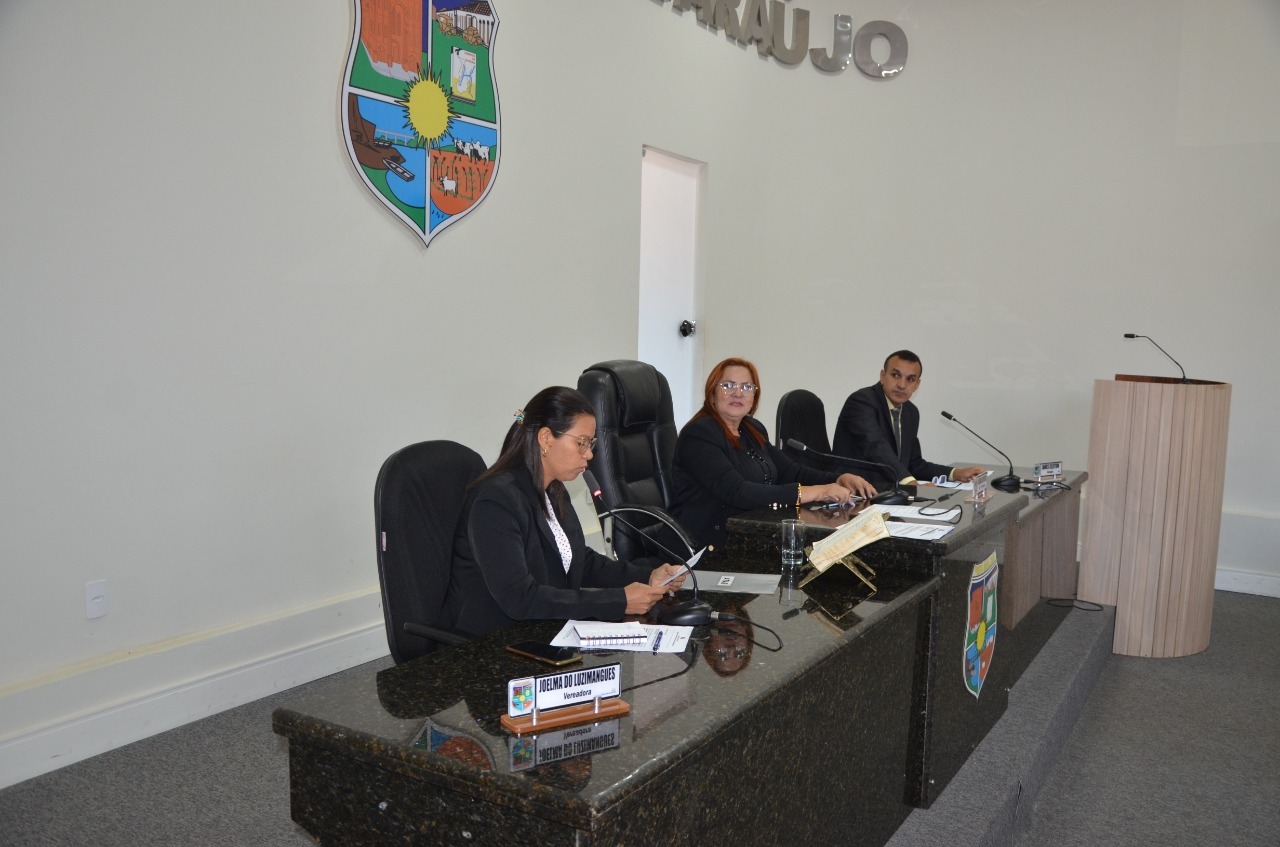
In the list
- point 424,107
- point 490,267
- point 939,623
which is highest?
point 424,107

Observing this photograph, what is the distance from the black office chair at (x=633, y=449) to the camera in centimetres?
306

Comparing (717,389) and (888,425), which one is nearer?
(717,389)

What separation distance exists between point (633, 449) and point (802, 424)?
1137 mm

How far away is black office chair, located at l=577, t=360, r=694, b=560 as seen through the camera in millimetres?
3059

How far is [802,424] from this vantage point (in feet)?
13.4

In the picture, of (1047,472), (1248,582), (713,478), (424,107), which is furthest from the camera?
(1248,582)

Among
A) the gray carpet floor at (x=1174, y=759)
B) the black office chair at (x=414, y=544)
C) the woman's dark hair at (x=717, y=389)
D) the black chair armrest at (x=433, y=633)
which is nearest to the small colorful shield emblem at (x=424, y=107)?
the woman's dark hair at (x=717, y=389)

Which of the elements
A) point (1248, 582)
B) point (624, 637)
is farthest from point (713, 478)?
point (1248, 582)

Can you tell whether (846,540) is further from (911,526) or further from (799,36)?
(799,36)

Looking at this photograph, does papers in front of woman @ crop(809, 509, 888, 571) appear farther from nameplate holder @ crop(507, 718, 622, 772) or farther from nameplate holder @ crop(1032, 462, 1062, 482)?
nameplate holder @ crop(1032, 462, 1062, 482)

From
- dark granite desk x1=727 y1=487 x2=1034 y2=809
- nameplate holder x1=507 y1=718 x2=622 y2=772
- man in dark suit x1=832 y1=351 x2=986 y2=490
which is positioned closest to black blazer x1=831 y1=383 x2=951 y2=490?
man in dark suit x1=832 y1=351 x2=986 y2=490

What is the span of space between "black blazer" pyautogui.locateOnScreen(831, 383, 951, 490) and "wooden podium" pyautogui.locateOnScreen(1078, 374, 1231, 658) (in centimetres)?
64

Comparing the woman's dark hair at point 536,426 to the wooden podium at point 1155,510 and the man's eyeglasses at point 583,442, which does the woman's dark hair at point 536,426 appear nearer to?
the man's eyeglasses at point 583,442

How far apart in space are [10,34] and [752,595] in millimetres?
2236
